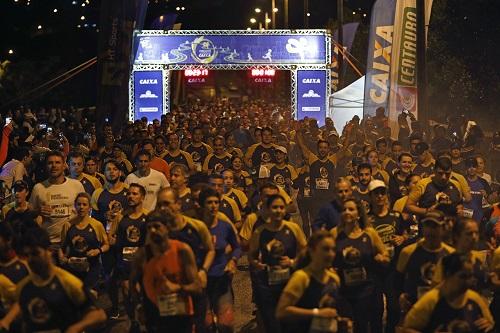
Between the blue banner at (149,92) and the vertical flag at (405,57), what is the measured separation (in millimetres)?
10646

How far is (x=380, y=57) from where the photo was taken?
21922mm

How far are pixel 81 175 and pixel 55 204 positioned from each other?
1.34m

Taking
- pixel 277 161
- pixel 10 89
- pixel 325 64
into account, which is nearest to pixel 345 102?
pixel 325 64

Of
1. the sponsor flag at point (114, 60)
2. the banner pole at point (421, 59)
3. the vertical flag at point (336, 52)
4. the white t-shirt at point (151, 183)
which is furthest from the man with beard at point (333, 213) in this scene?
the vertical flag at point (336, 52)

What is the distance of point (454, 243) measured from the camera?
7.44 meters

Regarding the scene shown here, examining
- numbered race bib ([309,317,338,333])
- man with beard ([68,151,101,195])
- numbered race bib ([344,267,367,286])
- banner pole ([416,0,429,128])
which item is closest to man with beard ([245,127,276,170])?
man with beard ([68,151,101,195])

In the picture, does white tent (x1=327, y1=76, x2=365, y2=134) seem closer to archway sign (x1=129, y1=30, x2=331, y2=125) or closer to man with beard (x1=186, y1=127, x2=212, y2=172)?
archway sign (x1=129, y1=30, x2=331, y2=125)

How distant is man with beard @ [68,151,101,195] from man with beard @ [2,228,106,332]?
17.4 feet

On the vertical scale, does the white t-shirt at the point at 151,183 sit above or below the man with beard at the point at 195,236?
above

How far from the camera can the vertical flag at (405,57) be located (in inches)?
833

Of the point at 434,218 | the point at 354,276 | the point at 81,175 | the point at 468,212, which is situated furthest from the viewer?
the point at 81,175

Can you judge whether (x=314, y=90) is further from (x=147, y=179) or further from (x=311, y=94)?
(x=147, y=179)

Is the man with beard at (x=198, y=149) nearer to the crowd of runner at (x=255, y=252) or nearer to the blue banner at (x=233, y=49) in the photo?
the crowd of runner at (x=255, y=252)

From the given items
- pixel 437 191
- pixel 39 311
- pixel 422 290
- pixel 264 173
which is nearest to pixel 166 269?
pixel 39 311
